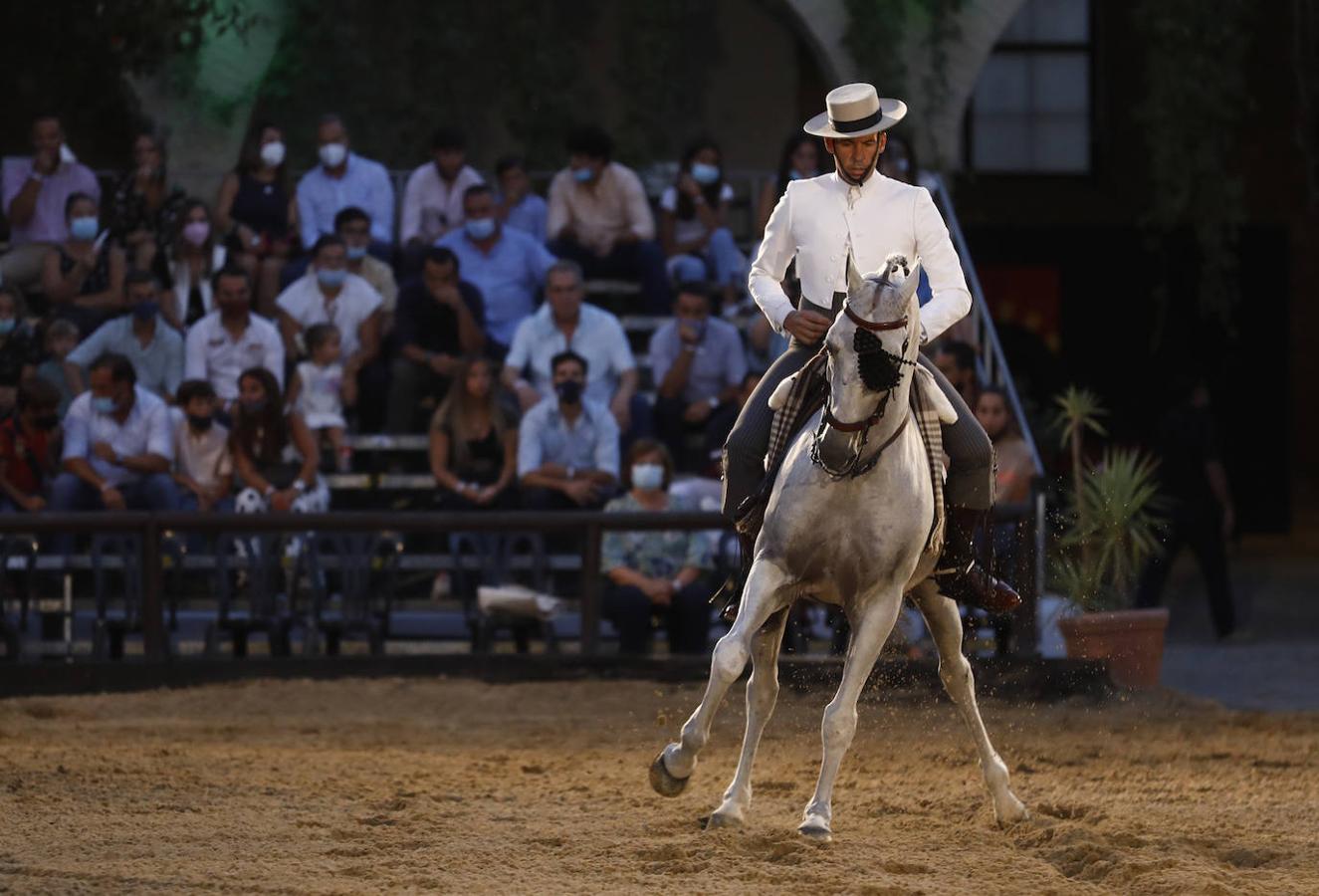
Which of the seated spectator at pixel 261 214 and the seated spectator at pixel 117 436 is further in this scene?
the seated spectator at pixel 261 214

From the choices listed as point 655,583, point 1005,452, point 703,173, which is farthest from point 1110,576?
point 703,173

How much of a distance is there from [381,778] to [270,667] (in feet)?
11.9

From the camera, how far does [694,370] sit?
580 inches

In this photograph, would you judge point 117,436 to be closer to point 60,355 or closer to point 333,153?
point 60,355

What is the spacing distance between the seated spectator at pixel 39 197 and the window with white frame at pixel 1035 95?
374 inches

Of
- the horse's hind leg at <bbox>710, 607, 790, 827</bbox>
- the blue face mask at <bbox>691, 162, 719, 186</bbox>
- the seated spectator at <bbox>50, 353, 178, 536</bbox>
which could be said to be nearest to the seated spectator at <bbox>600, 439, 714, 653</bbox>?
the seated spectator at <bbox>50, 353, 178, 536</bbox>

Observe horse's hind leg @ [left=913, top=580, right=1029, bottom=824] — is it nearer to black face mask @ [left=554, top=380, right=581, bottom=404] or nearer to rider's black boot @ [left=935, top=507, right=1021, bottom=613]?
rider's black boot @ [left=935, top=507, right=1021, bottom=613]

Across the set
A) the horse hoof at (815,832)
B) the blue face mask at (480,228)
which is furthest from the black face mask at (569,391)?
the horse hoof at (815,832)

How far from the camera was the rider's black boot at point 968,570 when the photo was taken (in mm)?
8508

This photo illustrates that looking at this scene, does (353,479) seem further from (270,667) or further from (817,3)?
(817,3)

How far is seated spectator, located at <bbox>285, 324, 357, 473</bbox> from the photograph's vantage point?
573 inches

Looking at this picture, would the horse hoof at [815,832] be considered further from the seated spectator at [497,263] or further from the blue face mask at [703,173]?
the blue face mask at [703,173]

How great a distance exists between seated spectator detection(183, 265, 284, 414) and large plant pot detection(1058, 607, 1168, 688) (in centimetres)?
546

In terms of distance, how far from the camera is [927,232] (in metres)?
8.33
